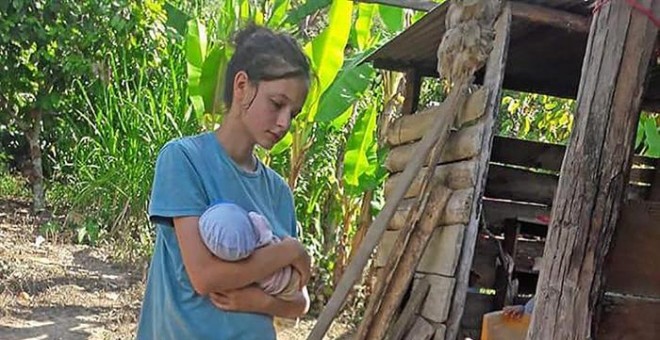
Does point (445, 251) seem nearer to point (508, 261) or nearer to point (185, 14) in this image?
point (508, 261)

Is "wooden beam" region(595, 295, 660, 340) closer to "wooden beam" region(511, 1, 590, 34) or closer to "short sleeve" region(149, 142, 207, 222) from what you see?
"wooden beam" region(511, 1, 590, 34)

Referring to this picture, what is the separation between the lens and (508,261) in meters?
4.26

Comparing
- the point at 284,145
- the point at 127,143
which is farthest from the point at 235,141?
the point at 127,143

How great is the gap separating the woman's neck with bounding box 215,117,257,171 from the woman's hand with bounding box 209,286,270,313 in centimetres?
26

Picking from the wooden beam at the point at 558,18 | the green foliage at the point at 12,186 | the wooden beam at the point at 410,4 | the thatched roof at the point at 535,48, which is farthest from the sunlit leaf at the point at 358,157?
the green foliage at the point at 12,186

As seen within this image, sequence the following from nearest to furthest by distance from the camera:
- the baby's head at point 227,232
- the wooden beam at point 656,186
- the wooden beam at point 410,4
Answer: the baby's head at point 227,232, the wooden beam at point 410,4, the wooden beam at point 656,186

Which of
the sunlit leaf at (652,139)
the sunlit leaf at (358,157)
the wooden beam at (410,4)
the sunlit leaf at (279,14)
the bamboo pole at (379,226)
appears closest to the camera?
the bamboo pole at (379,226)

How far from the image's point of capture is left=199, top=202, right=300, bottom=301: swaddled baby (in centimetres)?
134

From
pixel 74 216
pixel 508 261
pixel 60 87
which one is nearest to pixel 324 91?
pixel 508 261

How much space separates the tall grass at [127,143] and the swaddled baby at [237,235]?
204 inches

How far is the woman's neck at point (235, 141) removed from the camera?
1.51m

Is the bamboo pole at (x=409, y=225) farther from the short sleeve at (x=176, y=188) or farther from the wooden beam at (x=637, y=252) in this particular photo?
the short sleeve at (x=176, y=188)

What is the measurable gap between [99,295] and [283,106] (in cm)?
→ 500

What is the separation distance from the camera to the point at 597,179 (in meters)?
2.19
